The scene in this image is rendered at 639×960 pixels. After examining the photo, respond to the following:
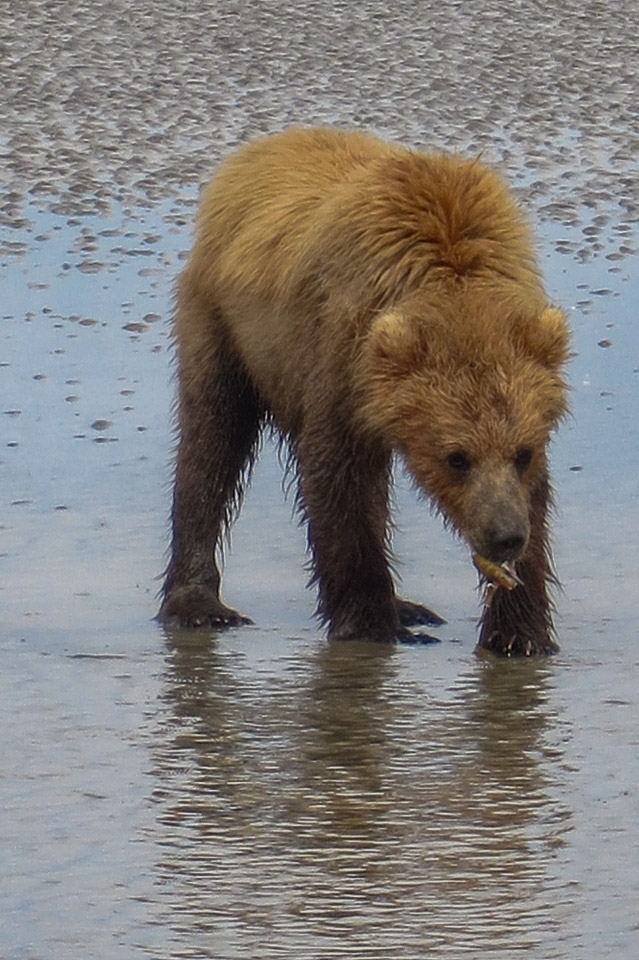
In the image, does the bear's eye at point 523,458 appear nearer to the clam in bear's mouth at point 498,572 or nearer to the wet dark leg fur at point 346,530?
the clam in bear's mouth at point 498,572

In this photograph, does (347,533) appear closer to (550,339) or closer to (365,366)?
(365,366)

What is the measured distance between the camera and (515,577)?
6.92 meters

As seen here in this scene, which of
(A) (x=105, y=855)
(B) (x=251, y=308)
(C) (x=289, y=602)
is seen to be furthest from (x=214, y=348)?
(A) (x=105, y=855)

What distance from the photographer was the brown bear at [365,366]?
684 centimetres

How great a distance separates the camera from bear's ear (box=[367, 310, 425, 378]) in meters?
6.89

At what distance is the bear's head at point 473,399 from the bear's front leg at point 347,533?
37 cm

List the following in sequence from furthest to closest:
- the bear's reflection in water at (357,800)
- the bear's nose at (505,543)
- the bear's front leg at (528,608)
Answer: the bear's front leg at (528,608) < the bear's nose at (505,543) < the bear's reflection in water at (357,800)

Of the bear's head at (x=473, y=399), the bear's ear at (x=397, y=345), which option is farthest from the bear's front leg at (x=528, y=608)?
the bear's ear at (x=397, y=345)

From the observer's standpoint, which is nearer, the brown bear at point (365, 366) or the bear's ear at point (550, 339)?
the brown bear at point (365, 366)

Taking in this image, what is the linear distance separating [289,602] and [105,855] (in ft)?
10.3

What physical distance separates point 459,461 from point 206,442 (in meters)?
1.73

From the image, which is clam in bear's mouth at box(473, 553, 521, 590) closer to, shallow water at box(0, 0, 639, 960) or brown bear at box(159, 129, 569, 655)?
brown bear at box(159, 129, 569, 655)

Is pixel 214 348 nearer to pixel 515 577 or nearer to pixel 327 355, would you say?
pixel 327 355

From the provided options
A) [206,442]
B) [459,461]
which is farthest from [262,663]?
[206,442]
